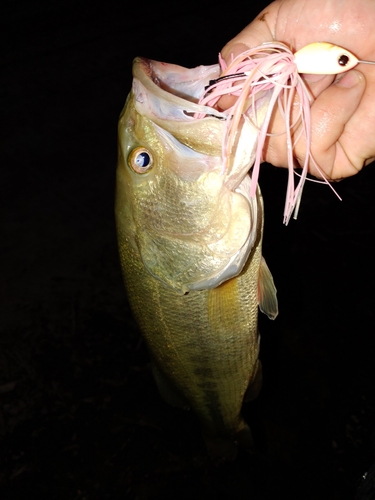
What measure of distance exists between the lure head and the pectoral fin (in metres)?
0.78

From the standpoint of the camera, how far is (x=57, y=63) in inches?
231

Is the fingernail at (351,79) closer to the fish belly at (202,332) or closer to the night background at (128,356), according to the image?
the fish belly at (202,332)

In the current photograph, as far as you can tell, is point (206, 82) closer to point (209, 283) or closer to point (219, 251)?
point (219, 251)

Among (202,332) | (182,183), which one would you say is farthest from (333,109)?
(202,332)

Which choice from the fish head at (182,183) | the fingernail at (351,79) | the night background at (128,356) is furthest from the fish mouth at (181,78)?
the night background at (128,356)

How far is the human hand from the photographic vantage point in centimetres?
137

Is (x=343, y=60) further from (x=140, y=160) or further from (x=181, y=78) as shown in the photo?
(x=140, y=160)

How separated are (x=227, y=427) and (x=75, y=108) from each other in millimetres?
4694

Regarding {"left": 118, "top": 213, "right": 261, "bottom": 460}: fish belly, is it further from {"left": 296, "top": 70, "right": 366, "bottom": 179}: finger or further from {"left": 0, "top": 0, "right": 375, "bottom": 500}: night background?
{"left": 0, "top": 0, "right": 375, "bottom": 500}: night background

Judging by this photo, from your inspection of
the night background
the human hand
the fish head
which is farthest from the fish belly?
the night background

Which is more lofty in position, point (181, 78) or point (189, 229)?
point (181, 78)

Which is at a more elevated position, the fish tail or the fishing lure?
the fishing lure

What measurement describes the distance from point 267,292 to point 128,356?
8.29ft

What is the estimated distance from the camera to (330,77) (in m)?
1.37
